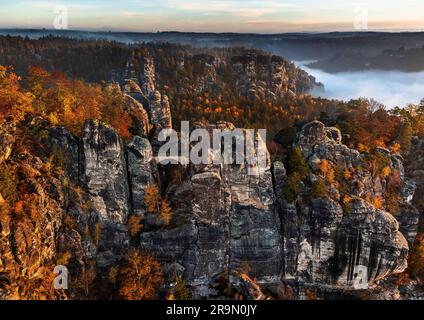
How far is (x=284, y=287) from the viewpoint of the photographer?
4394cm

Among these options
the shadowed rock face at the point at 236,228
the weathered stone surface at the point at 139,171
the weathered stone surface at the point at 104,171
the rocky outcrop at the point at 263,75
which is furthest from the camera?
the rocky outcrop at the point at 263,75

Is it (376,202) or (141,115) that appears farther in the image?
(141,115)

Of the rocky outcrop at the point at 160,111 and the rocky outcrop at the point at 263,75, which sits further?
the rocky outcrop at the point at 263,75

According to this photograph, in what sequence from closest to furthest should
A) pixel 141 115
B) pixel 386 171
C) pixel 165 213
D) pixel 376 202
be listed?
pixel 165 213 < pixel 376 202 < pixel 386 171 < pixel 141 115

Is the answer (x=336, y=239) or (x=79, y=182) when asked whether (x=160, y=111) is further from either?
(x=336, y=239)

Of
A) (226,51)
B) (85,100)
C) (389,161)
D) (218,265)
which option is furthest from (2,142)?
(226,51)

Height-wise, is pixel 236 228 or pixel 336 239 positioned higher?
pixel 236 228

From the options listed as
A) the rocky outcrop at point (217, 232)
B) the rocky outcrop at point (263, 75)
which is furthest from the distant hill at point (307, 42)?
the rocky outcrop at point (217, 232)

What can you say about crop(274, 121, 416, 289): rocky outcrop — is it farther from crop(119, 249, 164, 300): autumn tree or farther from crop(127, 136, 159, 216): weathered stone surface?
crop(127, 136, 159, 216): weathered stone surface

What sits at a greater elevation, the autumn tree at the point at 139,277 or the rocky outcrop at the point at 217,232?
the rocky outcrop at the point at 217,232

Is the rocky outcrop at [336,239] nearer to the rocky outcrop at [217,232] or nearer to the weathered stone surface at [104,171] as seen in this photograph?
the rocky outcrop at [217,232]

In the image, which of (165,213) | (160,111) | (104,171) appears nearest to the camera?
(104,171)

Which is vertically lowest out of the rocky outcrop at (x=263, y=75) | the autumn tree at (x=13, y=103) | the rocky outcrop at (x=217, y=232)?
the rocky outcrop at (x=217, y=232)

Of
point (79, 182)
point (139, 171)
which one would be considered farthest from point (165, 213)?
point (79, 182)
